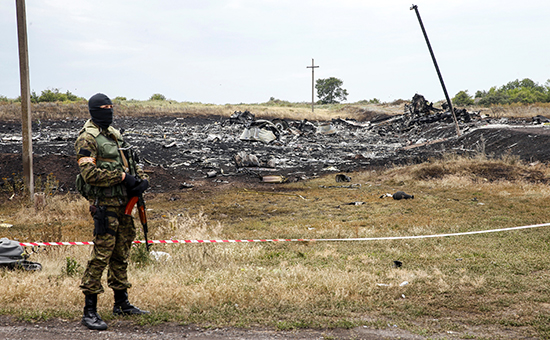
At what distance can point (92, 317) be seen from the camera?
3.18 m

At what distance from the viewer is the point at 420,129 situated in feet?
87.0

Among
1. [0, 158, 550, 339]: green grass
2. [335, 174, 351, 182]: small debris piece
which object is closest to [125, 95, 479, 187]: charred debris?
[335, 174, 351, 182]: small debris piece

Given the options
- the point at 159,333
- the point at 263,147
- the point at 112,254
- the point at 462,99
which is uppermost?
the point at 462,99

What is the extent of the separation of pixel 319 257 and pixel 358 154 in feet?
48.7

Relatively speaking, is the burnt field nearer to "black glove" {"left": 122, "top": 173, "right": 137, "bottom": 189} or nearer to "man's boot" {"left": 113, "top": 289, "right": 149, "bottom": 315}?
"man's boot" {"left": 113, "top": 289, "right": 149, "bottom": 315}

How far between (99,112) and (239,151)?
53.5 feet

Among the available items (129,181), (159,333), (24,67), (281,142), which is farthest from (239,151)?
(159,333)

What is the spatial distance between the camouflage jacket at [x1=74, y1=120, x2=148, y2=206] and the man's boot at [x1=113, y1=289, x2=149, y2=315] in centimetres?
81

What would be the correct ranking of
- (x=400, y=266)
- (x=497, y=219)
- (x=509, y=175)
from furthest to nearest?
(x=509, y=175), (x=497, y=219), (x=400, y=266)

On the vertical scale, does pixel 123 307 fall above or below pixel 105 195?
below

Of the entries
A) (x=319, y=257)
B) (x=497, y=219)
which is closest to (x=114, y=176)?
(x=319, y=257)

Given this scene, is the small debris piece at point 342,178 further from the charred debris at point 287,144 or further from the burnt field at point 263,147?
the charred debris at point 287,144

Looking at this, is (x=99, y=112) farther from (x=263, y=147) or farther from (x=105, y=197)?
(x=263, y=147)

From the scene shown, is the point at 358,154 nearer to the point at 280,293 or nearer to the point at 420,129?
the point at 420,129
